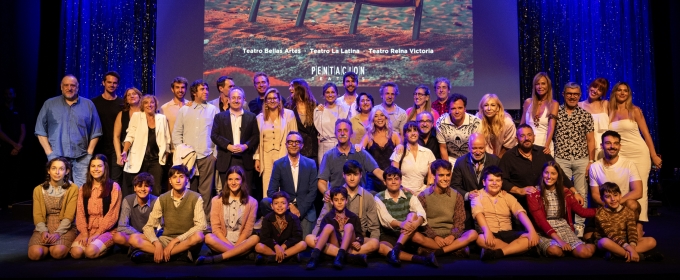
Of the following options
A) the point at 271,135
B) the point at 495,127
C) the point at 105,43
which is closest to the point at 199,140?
the point at 271,135

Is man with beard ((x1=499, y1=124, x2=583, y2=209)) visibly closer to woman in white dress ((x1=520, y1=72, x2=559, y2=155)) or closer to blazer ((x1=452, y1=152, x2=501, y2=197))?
blazer ((x1=452, y1=152, x2=501, y2=197))

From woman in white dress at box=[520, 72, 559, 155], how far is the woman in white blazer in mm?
3197

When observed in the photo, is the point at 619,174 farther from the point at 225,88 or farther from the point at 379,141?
the point at 225,88

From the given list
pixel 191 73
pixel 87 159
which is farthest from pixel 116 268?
pixel 191 73

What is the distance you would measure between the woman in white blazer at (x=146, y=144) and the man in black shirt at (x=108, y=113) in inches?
12.6

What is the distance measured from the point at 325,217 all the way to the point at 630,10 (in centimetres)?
569

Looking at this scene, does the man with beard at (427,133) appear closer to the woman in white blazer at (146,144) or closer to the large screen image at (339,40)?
the woman in white blazer at (146,144)

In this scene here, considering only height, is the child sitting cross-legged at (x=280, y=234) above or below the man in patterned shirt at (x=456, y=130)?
below

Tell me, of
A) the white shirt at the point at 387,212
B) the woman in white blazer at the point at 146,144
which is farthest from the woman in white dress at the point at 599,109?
the woman in white blazer at the point at 146,144

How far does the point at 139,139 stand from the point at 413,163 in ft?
7.66

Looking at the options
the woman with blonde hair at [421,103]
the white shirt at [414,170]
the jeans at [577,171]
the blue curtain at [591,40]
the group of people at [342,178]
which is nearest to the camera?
the group of people at [342,178]

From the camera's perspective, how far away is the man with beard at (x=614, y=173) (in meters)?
4.62

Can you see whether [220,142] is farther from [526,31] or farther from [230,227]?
[526,31]

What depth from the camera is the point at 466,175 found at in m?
4.75
